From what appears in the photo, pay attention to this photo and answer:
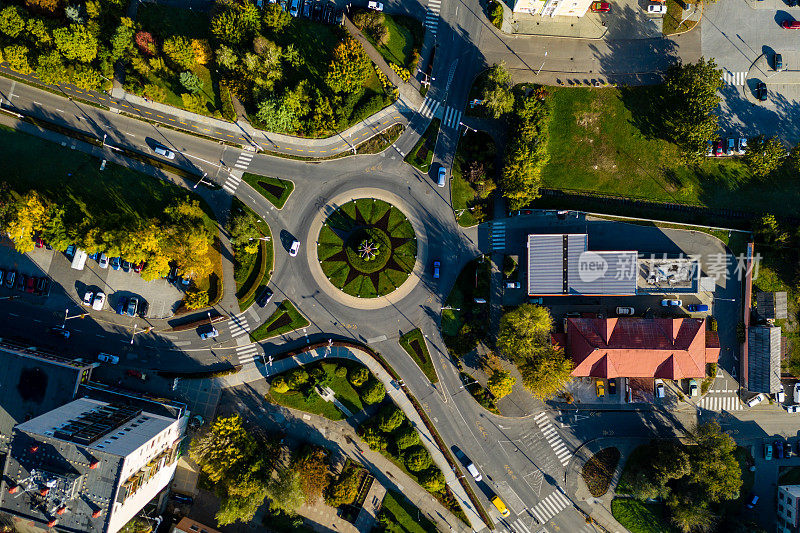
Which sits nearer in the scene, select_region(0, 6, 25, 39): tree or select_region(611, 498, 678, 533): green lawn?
select_region(0, 6, 25, 39): tree

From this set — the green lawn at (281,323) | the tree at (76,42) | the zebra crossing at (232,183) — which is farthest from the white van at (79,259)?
the tree at (76,42)

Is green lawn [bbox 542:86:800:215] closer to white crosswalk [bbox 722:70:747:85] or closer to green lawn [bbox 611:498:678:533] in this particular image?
white crosswalk [bbox 722:70:747:85]

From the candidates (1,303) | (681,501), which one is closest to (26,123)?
(1,303)

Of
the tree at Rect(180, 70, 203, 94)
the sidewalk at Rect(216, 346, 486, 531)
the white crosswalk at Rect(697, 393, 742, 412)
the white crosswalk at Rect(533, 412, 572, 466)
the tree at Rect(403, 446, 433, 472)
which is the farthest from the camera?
the white crosswalk at Rect(697, 393, 742, 412)

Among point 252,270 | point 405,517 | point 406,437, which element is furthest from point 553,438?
point 252,270

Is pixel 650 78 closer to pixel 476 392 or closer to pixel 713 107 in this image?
pixel 713 107

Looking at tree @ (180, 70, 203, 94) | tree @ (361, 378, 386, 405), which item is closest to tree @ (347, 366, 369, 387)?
tree @ (361, 378, 386, 405)

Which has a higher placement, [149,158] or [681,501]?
[149,158]
